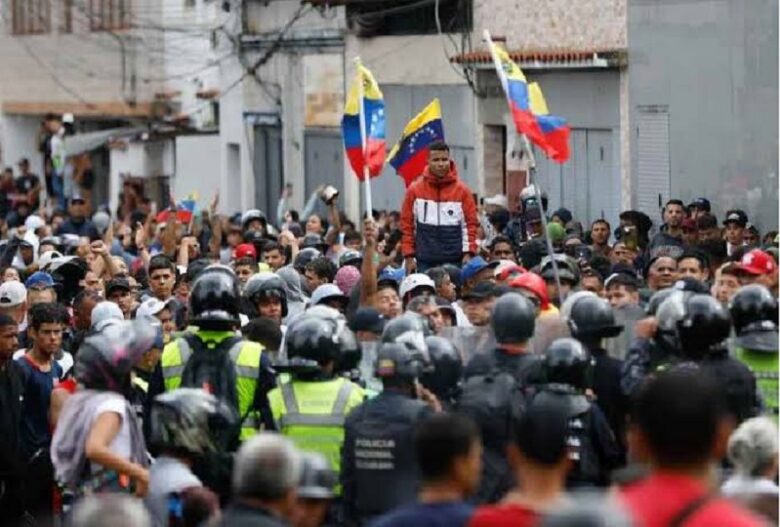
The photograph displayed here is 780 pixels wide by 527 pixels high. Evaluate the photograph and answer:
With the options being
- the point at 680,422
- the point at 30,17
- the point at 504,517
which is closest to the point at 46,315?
the point at 504,517

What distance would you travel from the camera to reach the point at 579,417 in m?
11.4

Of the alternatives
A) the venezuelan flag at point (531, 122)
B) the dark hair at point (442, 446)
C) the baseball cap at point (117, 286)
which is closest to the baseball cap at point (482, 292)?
the venezuelan flag at point (531, 122)

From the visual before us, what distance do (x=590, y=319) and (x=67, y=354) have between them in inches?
147

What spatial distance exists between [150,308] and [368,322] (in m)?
2.91

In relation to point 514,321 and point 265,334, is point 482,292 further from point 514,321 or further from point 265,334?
point 514,321

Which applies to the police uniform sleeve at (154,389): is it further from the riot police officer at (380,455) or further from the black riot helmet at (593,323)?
the black riot helmet at (593,323)

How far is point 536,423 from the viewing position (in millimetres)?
8930

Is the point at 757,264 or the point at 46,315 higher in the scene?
the point at 757,264

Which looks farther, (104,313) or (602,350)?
(104,313)

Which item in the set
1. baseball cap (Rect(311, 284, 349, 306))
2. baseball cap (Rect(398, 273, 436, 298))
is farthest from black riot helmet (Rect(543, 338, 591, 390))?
baseball cap (Rect(398, 273, 436, 298))

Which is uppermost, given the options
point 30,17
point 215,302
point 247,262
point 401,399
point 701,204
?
point 30,17

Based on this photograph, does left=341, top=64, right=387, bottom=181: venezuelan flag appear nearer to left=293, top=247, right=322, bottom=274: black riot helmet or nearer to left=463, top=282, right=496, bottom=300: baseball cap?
left=293, top=247, right=322, bottom=274: black riot helmet

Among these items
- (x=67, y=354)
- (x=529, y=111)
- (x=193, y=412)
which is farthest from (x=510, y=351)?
(x=529, y=111)

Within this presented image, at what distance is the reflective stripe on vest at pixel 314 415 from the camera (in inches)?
457
